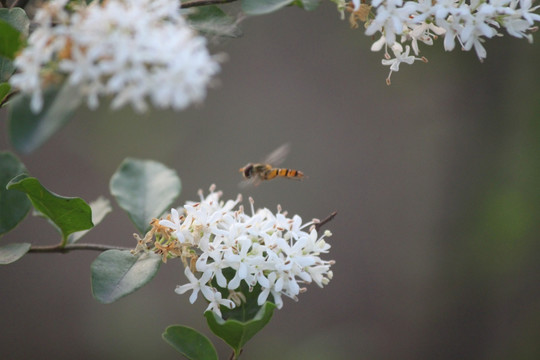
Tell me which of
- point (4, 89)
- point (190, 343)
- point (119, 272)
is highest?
point (4, 89)

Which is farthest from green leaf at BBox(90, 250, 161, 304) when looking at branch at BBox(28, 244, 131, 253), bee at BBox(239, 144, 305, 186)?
bee at BBox(239, 144, 305, 186)

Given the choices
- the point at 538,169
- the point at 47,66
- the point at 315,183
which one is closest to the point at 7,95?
the point at 47,66

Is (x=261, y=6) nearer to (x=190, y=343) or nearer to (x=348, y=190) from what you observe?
(x=190, y=343)

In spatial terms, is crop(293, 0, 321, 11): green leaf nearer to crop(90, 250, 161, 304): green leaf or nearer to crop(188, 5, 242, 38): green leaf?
crop(188, 5, 242, 38): green leaf

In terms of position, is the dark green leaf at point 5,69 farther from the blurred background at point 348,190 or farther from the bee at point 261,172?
the blurred background at point 348,190

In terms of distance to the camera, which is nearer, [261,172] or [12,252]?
[12,252]

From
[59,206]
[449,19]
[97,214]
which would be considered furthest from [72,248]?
[449,19]
